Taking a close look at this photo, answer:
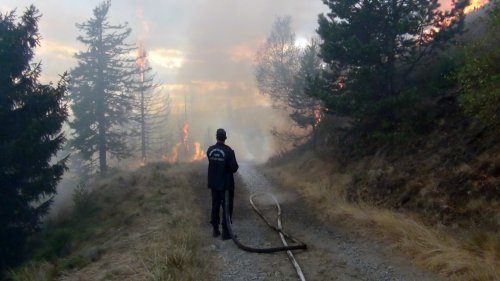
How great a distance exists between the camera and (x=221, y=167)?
28.9 ft

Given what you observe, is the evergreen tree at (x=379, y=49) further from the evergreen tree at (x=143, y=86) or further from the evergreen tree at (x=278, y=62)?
the evergreen tree at (x=143, y=86)

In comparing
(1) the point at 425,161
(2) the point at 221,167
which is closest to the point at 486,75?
(1) the point at 425,161

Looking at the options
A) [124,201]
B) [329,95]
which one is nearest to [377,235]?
[329,95]

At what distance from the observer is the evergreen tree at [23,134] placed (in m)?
14.2

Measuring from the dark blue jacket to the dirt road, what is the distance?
1.31m

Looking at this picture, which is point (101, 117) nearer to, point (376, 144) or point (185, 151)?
point (376, 144)

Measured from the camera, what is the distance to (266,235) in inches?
364

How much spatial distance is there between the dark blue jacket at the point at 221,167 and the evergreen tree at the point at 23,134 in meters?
9.22

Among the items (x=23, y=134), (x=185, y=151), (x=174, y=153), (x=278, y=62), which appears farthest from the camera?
(x=185, y=151)

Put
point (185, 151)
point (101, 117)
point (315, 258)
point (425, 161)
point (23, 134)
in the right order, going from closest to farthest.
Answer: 1. point (315, 258)
2. point (425, 161)
3. point (23, 134)
4. point (101, 117)
5. point (185, 151)

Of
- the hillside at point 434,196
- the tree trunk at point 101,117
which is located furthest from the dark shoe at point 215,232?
the tree trunk at point 101,117

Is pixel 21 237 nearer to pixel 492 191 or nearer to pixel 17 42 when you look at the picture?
pixel 17 42

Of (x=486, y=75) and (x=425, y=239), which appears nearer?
(x=425, y=239)

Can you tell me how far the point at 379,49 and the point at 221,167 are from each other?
8.00 metres
